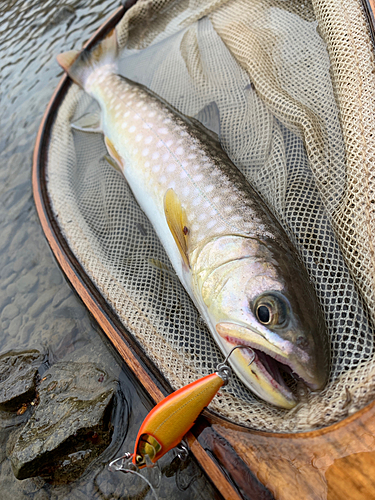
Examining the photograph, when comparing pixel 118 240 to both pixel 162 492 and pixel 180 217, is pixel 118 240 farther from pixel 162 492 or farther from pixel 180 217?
pixel 162 492

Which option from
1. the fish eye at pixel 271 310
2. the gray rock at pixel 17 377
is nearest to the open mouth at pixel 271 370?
the fish eye at pixel 271 310

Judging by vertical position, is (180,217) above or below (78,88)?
below

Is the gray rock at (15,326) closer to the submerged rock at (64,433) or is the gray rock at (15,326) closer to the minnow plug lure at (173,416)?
the submerged rock at (64,433)

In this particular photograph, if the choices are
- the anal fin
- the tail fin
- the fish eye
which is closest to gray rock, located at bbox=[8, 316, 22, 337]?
the anal fin

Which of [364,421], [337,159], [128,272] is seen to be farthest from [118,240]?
[364,421]

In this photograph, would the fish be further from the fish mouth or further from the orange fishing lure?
the orange fishing lure

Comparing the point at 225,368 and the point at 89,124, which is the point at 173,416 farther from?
the point at 89,124

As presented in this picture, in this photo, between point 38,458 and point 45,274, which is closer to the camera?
point 38,458

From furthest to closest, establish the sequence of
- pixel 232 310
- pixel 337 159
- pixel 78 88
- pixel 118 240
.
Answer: pixel 78 88
pixel 118 240
pixel 337 159
pixel 232 310
